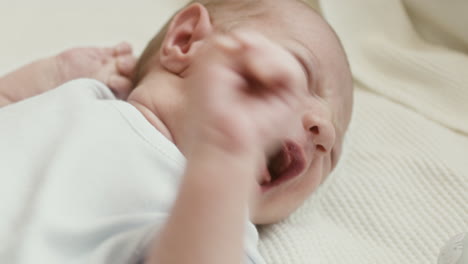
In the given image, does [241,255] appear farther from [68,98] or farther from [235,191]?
[68,98]

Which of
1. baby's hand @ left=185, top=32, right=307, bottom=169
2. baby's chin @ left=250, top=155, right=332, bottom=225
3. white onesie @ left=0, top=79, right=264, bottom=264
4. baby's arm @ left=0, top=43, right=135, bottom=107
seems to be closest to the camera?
baby's hand @ left=185, top=32, right=307, bottom=169

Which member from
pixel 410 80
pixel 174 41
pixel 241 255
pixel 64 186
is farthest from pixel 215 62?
pixel 410 80

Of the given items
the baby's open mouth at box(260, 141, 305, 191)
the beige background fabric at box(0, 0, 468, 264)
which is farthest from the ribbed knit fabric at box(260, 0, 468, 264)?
the baby's open mouth at box(260, 141, 305, 191)

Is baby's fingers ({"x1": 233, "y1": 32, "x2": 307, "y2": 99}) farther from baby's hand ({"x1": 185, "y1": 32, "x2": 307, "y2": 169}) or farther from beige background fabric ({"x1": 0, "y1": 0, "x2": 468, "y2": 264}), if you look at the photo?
beige background fabric ({"x1": 0, "y1": 0, "x2": 468, "y2": 264})

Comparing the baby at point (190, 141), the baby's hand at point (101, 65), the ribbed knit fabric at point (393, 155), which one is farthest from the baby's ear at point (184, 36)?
the ribbed knit fabric at point (393, 155)

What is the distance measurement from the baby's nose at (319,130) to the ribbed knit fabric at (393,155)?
144 millimetres

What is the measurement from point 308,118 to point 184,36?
0.78 ft

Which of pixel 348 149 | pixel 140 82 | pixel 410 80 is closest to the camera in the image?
pixel 140 82

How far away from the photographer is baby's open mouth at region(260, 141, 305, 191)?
739 mm

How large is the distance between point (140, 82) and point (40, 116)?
0.17 metres

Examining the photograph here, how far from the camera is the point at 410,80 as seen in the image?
3.80 ft

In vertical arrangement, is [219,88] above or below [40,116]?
above

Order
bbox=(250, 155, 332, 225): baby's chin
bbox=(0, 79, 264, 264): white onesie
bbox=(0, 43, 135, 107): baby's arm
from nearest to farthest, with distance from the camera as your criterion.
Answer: bbox=(0, 79, 264, 264): white onesie → bbox=(250, 155, 332, 225): baby's chin → bbox=(0, 43, 135, 107): baby's arm

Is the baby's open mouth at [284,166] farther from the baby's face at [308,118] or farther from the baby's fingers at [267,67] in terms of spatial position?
the baby's fingers at [267,67]
